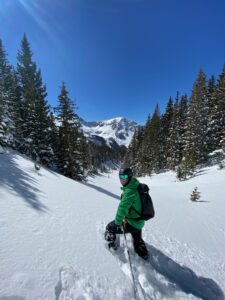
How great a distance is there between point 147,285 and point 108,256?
902mm

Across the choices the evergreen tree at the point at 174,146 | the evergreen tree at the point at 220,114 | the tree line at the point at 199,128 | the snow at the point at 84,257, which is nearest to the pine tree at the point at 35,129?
the snow at the point at 84,257

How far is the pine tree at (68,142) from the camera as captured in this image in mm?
16875

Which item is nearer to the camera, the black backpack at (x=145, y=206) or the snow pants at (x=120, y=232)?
the black backpack at (x=145, y=206)

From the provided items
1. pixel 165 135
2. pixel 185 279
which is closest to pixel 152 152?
pixel 165 135

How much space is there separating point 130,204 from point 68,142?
14349 mm

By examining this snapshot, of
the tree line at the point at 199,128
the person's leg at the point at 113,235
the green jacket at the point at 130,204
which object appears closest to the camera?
the green jacket at the point at 130,204

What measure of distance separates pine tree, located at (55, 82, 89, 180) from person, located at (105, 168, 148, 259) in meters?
13.6

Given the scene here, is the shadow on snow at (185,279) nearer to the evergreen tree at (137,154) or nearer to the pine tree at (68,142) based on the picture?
the pine tree at (68,142)

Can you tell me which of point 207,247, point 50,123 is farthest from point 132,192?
point 50,123

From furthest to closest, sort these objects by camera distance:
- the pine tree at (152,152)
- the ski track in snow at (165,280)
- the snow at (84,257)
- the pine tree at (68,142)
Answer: the pine tree at (152,152)
the pine tree at (68,142)
the ski track in snow at (165,280)
the snow at (84,257)

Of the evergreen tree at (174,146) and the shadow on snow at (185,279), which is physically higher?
the evergreen tree at (174,146)

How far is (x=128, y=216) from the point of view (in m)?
3.70

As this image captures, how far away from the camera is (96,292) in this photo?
2.56 m

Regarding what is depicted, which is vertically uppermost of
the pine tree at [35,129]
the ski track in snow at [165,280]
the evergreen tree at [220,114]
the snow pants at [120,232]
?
the evergreen tree at [220,114]
